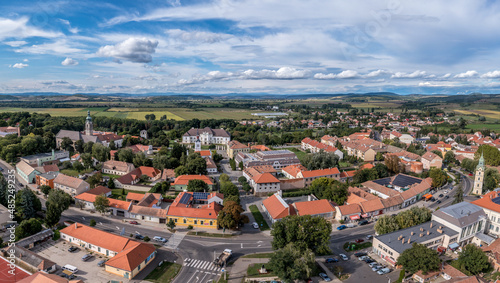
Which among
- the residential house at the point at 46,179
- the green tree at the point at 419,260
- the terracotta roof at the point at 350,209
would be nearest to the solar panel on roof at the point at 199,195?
the terracotta roof at the point at 350,209

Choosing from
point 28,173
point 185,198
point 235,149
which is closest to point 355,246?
point 185,198

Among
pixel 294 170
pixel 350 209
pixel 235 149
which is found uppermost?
pixel 235 149

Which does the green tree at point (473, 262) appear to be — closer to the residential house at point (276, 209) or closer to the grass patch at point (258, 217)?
the residential house at point (276, 209)

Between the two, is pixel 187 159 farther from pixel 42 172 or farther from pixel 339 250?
pixel 339 250

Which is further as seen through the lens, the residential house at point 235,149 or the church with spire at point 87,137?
the church with spire at point 87,137

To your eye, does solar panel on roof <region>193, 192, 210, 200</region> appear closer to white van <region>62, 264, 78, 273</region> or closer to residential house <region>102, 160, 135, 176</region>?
white van <region>62, 264, 78, 273</region>

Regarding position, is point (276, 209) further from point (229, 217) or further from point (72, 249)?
point (72, 249)
